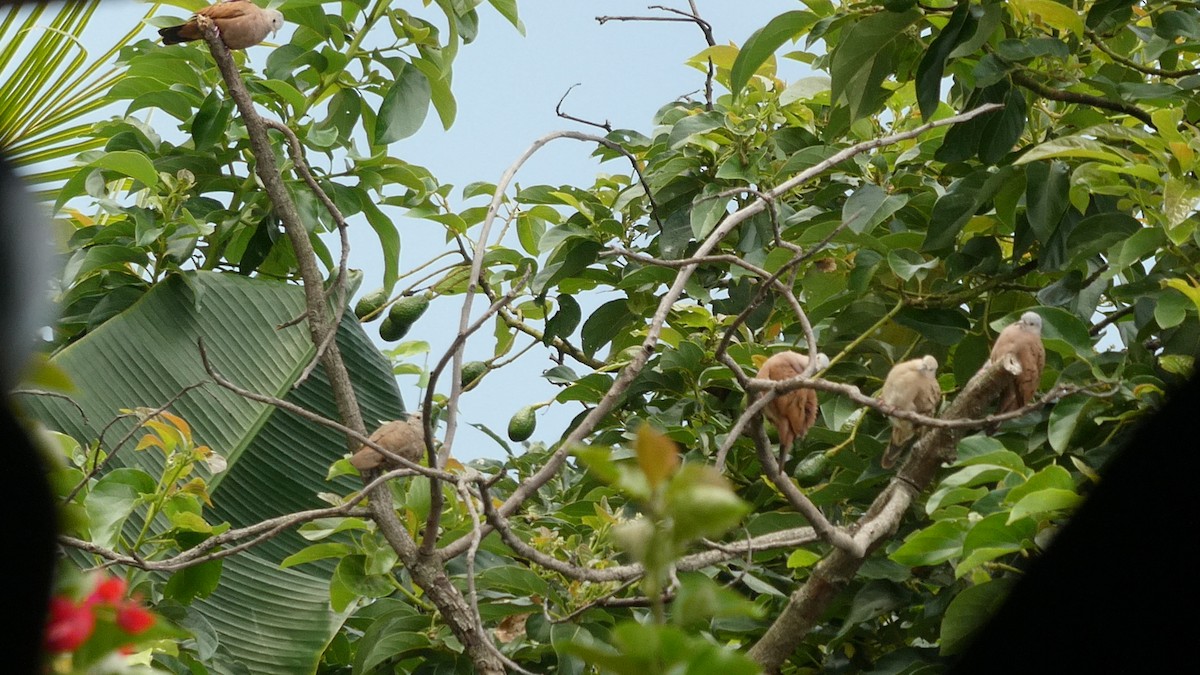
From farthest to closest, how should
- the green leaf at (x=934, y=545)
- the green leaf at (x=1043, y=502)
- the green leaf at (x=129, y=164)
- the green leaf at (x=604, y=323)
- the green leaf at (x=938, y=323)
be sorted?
the green leaf at (x=604, y=323) → the green leaf at (x=129, y=164) → the green leaf at (x=938, y=323) → the green leaf at (x=934, y=545) → the green leaf at (x=1043, y=502)

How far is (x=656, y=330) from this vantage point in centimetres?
124

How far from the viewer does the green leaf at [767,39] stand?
71.7 inches

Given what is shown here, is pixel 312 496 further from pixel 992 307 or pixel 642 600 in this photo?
pixel 992 307

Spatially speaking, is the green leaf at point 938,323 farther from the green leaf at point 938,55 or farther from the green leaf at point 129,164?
the green leaf at point 129,164

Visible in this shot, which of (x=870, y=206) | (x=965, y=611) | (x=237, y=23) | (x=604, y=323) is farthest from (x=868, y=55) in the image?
(x=237, y=23)

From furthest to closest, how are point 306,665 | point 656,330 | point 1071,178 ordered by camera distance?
point 306,665 < point 1071,178 < point 656,330

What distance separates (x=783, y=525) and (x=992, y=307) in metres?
0.54

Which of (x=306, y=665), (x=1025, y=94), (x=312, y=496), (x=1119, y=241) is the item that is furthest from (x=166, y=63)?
(x=1119, y=241)

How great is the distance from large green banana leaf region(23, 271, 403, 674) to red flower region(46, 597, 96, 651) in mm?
1898

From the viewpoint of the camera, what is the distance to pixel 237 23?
6.66 ft

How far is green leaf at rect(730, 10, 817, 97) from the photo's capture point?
1821 mm

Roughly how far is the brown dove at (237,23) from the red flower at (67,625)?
1921 mm

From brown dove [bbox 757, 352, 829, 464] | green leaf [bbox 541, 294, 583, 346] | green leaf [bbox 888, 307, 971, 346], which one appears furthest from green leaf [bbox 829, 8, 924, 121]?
green leaf [bbox 541, 294, 583, 346]

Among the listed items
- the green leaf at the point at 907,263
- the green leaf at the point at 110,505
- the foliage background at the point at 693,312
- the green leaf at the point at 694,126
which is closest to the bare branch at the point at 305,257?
the foliage background at the point at 693,312
